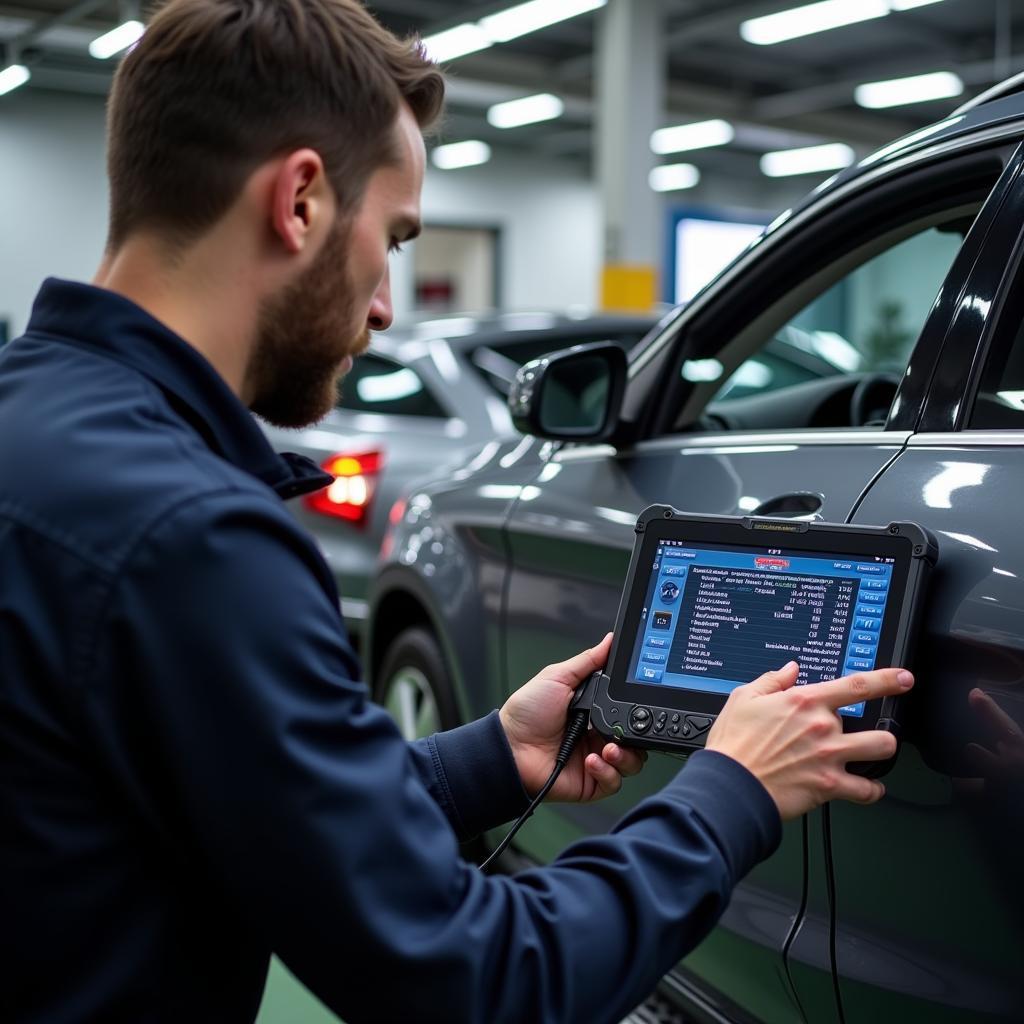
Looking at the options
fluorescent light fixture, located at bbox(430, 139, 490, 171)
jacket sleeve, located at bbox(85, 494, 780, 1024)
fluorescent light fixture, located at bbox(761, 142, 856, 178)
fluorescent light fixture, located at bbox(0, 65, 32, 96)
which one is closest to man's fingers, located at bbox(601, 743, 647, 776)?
jacket sleeve, located at bbox(85, 494, 780, 1024)

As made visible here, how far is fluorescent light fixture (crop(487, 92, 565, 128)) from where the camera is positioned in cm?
1642

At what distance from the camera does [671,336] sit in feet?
7.75

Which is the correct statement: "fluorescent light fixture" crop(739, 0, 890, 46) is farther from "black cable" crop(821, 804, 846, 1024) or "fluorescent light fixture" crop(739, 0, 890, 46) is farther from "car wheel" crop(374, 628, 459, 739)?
"black cable" crop(821, 804, 846, 1024)

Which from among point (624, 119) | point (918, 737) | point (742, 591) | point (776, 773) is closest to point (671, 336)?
point (742, 591)

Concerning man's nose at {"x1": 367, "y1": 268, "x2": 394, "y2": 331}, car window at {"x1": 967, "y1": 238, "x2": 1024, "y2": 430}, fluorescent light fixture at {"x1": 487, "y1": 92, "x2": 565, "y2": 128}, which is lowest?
car window at {"x1": 967, "y1": 238, "x2": 1024, "y2": 430}

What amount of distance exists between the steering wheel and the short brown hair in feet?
5.31

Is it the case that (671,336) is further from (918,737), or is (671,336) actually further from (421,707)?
(421,707)

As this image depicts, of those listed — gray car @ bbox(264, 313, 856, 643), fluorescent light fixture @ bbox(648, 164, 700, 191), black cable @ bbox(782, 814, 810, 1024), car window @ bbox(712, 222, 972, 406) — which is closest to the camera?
black cable @ bbox(782, 814, 810, 1024)

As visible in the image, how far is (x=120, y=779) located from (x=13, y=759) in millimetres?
86

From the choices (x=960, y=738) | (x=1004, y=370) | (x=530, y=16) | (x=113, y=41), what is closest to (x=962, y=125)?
(x=1004, y=370)

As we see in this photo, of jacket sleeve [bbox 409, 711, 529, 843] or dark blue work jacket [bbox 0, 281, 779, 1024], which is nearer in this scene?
dark blue work jacket [bbox 0, 281, 779, 1024]

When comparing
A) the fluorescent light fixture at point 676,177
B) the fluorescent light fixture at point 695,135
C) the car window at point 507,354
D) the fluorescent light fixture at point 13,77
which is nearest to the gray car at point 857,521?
the car window at point 507,354

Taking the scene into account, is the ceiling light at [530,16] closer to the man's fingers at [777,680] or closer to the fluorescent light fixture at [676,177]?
the fluorescent light fixture at [676,177]

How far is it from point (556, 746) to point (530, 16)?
38.0 feet
